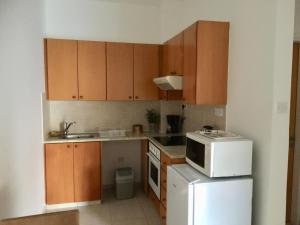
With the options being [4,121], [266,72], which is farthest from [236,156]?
[4,121]

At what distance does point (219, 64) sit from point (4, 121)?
1.96m

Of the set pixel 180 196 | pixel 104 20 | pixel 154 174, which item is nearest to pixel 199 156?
pixel 180 196

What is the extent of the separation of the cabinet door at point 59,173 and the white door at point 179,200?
62.2 inches

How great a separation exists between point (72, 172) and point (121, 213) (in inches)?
33.2

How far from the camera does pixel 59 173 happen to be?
3189 mm

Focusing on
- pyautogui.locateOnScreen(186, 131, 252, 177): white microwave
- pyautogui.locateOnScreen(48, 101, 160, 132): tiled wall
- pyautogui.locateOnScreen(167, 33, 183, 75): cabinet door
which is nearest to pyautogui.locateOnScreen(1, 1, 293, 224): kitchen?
pyautogui.locateOnScreen(186, 131, 252, 177): white microwave

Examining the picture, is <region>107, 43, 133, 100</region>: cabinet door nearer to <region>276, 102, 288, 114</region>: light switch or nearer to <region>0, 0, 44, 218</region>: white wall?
<region>0, 0, 44, 218</region>: white wall

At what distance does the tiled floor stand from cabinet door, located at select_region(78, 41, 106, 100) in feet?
4.93

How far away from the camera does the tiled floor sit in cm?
290

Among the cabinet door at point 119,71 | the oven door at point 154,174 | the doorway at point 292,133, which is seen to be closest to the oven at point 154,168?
the oven door at point 154,174

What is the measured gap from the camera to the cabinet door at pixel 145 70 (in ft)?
11.8

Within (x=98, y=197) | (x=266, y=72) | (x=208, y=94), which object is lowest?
(x=98, y=197)

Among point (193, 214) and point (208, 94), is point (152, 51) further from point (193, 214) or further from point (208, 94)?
point (193, 214)

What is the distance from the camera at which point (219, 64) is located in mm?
2355
